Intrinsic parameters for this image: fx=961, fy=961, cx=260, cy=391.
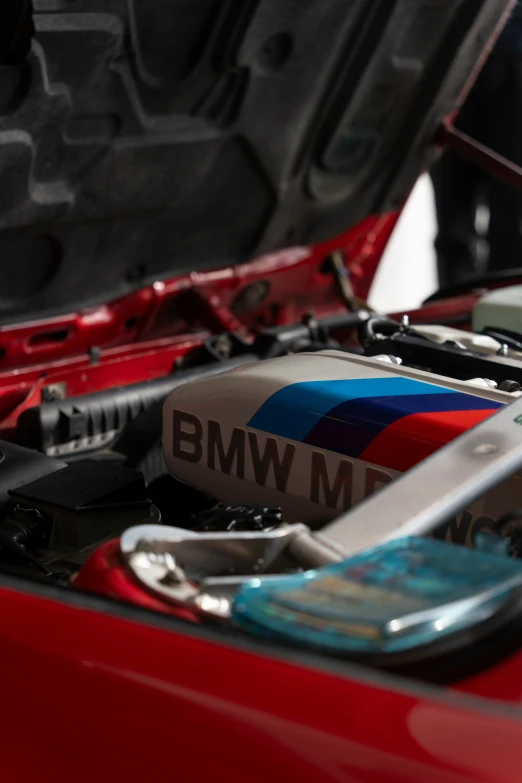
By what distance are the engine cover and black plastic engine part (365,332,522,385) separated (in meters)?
0.15

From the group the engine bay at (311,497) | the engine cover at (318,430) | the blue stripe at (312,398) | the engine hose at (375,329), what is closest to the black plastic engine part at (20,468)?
the engine bay at (311,497)

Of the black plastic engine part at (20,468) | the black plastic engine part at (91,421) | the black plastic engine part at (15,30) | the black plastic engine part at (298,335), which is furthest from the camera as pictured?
the black plastic engine part at (298,335)

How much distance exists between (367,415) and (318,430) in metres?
0.06

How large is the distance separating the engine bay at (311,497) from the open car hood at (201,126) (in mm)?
361

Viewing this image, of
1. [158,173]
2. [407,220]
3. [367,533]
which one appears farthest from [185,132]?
[407,220]

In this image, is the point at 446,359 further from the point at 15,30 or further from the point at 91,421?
the point at 15,30

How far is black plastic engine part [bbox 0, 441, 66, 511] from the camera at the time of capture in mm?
1150

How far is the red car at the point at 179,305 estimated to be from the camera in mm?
623

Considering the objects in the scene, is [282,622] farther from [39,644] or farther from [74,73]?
[74,73]

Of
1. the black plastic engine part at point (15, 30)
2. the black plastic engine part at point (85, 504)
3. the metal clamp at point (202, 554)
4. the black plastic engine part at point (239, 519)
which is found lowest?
the black plastic engine part at point (85, 504)

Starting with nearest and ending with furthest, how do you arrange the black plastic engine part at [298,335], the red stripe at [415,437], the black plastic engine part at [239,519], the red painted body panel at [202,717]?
the red painted body panel at [202,717], the black plastic engine part at [239,519], the red stripe at [415,437], the black plastic engine part at [298,335]

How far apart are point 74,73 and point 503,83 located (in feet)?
7.30

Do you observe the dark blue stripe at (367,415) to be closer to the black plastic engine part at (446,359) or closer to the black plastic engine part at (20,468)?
the black plastic engine part at (446,359)

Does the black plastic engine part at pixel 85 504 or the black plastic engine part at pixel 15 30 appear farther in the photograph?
the black plastic engine part at pixel 15 30
